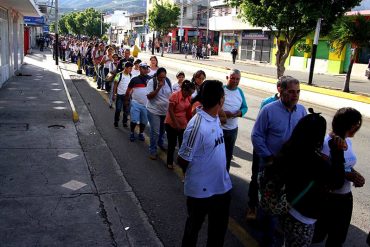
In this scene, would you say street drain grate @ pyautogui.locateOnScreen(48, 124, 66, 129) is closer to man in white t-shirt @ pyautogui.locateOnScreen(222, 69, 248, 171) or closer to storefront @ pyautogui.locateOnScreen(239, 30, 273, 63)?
man in white t-shirt @ pyautogui.locateOnScreen(222, 69, 248, 171)

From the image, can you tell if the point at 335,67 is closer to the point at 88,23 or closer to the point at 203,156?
the point at 203,156

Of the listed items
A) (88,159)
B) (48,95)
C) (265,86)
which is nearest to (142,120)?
(88,159)

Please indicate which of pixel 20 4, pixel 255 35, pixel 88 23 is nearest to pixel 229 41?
pixel 255 35

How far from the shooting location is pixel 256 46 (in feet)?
147

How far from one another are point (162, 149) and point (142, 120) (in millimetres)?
875

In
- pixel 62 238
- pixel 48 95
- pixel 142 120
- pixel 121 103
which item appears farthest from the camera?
pixel 48 95

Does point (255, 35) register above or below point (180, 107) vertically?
above

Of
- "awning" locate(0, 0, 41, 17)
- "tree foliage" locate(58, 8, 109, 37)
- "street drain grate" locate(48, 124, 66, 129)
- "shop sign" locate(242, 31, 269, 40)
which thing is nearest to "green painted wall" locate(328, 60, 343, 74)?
"shop sign" locate(242, 31, 269, 40)

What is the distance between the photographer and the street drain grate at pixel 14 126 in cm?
903

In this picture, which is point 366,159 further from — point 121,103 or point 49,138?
point 49,138

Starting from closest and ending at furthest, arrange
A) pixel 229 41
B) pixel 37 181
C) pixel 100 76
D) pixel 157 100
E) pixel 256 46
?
pixel 37 181 < pixel 157 100 < pixel 100 76 < pixel 256 46 < pixel 229 41

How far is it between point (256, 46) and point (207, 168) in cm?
4315

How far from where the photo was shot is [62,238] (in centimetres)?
421

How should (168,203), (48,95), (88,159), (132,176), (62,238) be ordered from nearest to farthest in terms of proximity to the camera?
(62,238), (168,203), (132,176), (88,159), (48,95)
